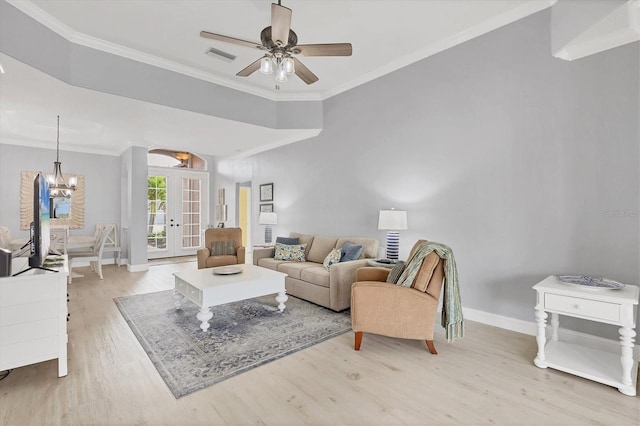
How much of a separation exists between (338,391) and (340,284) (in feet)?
5.07

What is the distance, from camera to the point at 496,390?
2.08 meters

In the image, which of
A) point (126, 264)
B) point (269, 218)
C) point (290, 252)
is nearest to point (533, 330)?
point (290, 252)

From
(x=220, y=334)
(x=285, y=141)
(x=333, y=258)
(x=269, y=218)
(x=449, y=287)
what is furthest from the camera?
(x=285, y=141)

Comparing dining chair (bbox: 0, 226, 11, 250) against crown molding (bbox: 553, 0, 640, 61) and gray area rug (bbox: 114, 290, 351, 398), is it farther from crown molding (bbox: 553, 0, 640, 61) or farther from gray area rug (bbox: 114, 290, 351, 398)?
crown molding (bbox: 553, 0, 640, 61)

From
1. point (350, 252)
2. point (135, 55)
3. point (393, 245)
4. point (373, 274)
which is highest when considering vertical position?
point (135, 55)

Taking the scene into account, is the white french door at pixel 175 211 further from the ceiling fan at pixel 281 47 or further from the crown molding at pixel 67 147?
the ceiling fan at pixel 281 47

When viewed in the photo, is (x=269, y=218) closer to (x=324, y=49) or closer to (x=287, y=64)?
(x=287, y=64)

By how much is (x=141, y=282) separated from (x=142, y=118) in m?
2.74

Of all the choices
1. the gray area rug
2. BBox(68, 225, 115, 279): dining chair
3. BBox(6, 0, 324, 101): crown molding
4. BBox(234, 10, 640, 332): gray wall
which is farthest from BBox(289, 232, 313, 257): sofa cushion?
BBox(68, 225, 115, 279): dining chair

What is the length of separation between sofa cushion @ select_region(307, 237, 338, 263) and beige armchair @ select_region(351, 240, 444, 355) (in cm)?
194

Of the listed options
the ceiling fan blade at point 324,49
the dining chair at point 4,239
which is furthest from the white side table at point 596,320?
the dining chair at point 4,239

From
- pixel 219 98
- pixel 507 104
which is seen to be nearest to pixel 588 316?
pixel 507 104

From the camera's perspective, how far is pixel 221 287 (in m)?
3.07

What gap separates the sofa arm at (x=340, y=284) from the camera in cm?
355
